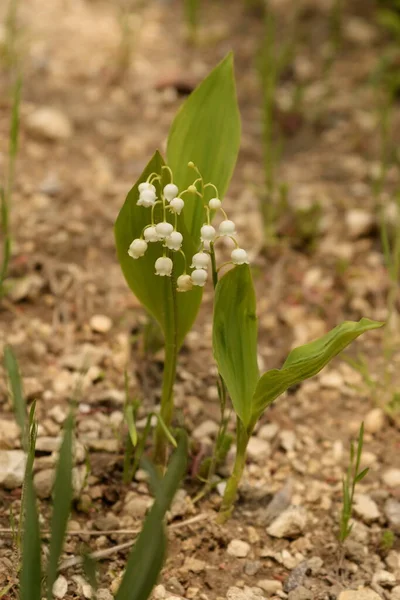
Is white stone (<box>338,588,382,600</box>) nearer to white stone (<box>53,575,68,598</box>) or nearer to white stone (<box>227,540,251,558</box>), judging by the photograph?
white stone (<box>227,540,251,558</box>)

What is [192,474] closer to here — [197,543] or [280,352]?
[197,543]

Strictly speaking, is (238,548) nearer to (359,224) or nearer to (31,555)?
(31,555)

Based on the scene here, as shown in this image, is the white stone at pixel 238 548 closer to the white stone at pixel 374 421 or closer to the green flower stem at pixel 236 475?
the green flower stem at pixel 236 475

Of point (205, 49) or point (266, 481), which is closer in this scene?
point (266, 481)

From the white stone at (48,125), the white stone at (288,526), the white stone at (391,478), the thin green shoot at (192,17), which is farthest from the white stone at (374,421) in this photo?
the thin green shoot at (192,17)

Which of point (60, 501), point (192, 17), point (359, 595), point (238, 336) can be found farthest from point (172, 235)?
point (192, 17)

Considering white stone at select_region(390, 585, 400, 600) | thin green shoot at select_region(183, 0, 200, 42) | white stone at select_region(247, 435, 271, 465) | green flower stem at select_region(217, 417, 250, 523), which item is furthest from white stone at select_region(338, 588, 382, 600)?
thin green shoot at select_region(183, 0, 200, 42)

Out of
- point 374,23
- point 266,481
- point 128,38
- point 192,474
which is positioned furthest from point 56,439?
point 374,23
